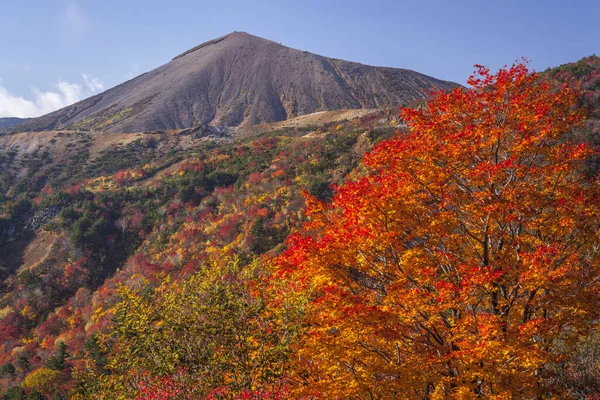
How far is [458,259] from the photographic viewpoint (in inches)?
386

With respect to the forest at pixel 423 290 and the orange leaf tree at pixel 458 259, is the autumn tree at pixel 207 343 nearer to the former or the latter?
the forest at pixel 423 290

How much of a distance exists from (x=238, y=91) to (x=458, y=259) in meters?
138

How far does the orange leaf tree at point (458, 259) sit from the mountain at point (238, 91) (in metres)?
107

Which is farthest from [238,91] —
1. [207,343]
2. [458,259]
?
[207,343]

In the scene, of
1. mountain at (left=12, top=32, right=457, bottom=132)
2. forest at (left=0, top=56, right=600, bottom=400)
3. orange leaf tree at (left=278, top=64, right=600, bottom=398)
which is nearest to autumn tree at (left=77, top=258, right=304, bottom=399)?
forest at (left=0, top=56, right=600, bottom=400)

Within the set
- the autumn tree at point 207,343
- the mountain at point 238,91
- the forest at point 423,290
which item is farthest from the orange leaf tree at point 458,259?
the mountain at point 238,91

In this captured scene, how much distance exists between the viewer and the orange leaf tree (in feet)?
26.9

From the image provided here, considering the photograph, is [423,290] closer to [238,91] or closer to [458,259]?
[458,259]

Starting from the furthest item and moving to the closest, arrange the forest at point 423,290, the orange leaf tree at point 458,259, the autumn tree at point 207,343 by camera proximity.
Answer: the orange leaf tree at point 458,259, the forest at point 423,290, the autumn tree at point 207,343

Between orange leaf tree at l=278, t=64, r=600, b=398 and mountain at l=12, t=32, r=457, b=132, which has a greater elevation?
mountain at l=12, t=32, r=457, b=132

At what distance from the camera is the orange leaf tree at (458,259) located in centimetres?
820

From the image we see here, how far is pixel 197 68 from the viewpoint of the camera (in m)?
152

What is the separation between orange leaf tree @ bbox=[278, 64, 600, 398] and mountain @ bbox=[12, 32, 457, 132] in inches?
4220

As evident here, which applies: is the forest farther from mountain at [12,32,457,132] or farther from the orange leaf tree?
mountain at [12,32,457,132]
